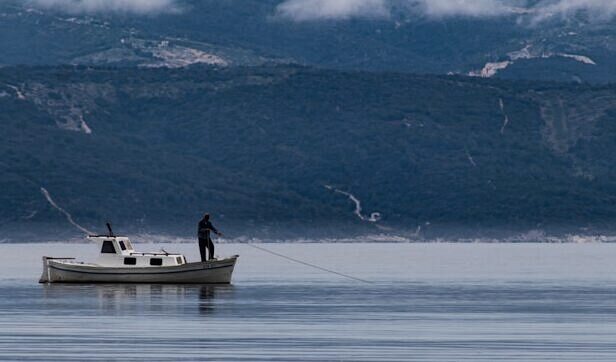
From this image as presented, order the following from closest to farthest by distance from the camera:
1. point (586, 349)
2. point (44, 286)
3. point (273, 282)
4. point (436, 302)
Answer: point (586, 349), point (436, 302), point (44, 286), point (273, 282)

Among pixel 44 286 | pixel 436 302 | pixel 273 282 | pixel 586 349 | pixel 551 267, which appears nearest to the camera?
pixel 586 349

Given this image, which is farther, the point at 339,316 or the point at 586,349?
the point at 339,316

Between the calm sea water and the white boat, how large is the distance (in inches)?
36.3

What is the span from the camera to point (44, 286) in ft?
243

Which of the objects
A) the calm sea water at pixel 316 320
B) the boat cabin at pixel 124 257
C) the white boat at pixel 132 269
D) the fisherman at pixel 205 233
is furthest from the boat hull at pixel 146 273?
the fisherman at pixel 205 233

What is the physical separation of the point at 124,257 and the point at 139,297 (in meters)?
11.1

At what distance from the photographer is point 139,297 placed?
213 feet

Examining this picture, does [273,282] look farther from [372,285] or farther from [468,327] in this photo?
[468,327]

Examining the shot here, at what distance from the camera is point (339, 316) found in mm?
54094

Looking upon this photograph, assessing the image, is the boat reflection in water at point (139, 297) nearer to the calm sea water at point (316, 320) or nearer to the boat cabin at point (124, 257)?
the calm sea water at point (316, 320)

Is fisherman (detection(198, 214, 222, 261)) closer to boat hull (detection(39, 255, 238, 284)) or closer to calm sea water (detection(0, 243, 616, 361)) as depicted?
boat hull (detection(39, 255, 238, 284))

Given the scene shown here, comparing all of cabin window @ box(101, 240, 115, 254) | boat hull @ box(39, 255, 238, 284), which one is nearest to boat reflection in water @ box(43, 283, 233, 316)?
boat hull @ box(39, 255, 238, 284)

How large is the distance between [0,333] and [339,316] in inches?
418

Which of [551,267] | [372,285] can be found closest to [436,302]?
[372,285]
